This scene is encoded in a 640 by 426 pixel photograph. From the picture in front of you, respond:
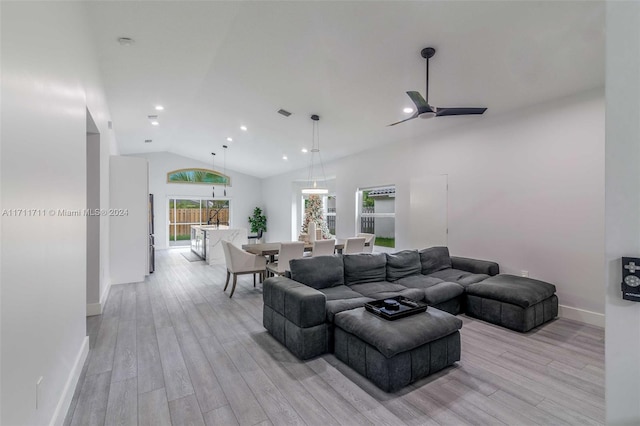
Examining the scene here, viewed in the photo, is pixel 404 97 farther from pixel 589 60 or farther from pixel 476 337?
pixel 476 337

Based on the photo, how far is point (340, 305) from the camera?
297 centimetres

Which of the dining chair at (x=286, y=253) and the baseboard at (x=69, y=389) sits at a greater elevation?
the dining chair at (x=286, y=253)

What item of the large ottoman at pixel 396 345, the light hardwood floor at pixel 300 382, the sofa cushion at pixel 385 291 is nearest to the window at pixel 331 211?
the sofa cushion at pixel 385 291

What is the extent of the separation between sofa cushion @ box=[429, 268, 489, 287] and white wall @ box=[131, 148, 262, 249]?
29.9 ft

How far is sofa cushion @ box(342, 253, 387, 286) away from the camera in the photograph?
381 cm

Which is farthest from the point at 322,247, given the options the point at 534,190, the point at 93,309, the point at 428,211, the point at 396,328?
the point at 93,309

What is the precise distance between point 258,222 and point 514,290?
9754mm

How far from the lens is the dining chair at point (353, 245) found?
5.33 meters

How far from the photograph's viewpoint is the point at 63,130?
2119 mm

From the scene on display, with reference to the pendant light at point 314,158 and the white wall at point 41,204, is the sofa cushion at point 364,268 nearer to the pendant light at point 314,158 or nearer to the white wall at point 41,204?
the pendant light at point 314,158

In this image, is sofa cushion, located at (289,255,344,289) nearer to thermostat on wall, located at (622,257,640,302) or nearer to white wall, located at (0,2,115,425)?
white wall, located at (0,2,115,425)

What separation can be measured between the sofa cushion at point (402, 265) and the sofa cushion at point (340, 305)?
99 cm

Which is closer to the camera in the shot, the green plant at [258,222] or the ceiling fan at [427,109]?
the ceiling fan at [427,109]

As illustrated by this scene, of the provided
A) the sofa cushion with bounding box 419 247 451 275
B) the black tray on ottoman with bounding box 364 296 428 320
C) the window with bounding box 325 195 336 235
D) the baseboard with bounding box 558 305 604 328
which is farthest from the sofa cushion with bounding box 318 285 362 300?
the window with bounding box 325 195 336 235
